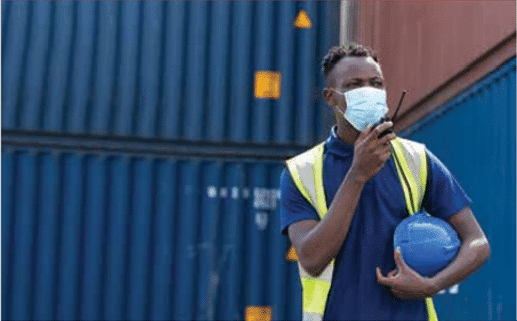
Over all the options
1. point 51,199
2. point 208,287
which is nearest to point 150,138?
point 51,199

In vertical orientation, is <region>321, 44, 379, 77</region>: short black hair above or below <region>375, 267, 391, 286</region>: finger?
above

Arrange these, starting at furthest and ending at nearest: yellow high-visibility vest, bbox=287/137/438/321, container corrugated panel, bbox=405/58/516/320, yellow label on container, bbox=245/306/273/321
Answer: yellow label on container, bbox=245/306/273/321, container corrugated panel, bbox=405/58/516/320, yellow high-visibility vest, bbox=287/137/438/321

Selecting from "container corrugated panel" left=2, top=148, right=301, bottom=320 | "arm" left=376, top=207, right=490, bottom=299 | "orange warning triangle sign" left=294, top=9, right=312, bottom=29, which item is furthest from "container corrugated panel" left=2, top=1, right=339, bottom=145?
"arm" left=376, top=207, right=490, bottom=299

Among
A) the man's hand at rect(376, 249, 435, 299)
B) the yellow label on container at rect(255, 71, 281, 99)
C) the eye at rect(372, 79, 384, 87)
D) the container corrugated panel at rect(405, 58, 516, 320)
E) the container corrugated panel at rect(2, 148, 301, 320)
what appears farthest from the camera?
the yellow label on container at rect(255, 71, 281, 99)

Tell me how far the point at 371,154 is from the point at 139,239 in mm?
5905

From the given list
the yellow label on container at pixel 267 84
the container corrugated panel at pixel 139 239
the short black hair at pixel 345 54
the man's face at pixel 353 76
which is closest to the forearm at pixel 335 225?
the man's face at pixel 353 76

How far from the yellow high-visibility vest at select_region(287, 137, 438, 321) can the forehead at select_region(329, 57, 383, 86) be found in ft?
0.86

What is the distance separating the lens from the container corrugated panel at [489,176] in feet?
15.7

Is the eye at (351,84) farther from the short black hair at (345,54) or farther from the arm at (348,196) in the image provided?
the arm at (348,196)

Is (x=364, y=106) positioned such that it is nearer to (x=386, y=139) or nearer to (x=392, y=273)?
(x=386, y=139)

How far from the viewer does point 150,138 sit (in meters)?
8.03

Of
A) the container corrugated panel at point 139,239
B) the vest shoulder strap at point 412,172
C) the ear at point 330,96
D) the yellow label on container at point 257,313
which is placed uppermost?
the ear at point 330,96

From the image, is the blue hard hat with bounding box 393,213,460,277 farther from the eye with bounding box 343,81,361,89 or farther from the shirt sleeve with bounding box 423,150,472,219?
the eye with bounding box 343,81,361,89

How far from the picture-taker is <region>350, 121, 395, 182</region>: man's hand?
7.80ft
